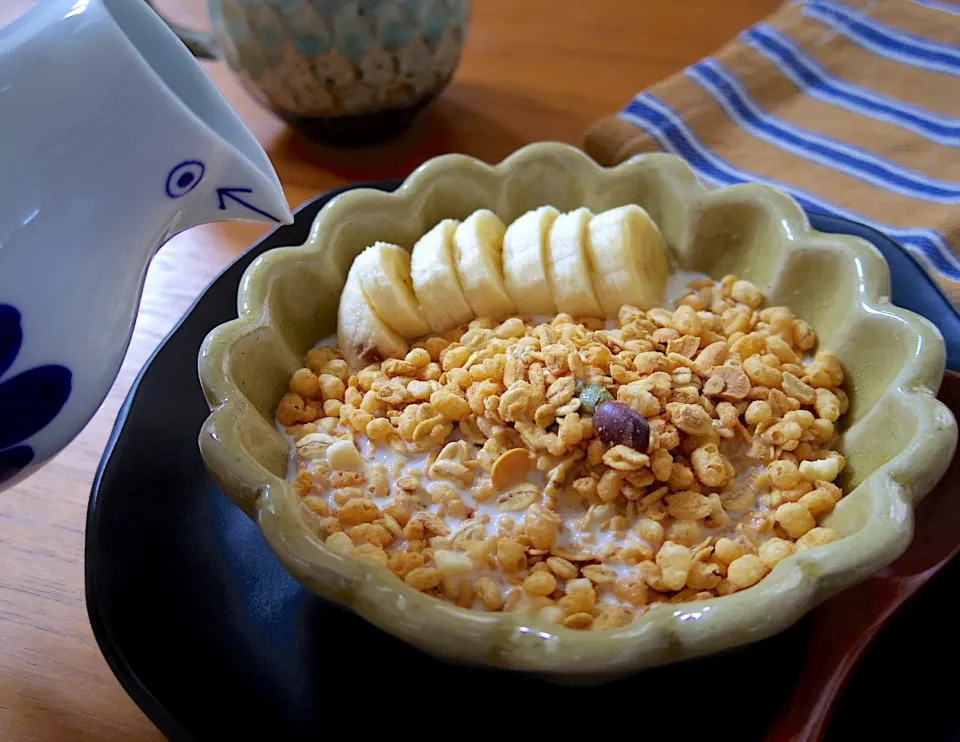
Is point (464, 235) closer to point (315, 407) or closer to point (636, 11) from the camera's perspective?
point (315, 407)

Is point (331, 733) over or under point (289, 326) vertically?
under

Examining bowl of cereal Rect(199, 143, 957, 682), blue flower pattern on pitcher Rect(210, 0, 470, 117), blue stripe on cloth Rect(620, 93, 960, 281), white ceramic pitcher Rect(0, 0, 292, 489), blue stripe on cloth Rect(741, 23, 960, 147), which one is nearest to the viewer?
white ceramic pitcher Rect(0, 0, 292, 489)

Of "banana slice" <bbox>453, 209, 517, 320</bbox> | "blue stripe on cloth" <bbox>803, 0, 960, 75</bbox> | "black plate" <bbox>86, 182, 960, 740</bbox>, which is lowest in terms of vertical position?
"black plate" <bbox>86, 182, 960, 740</bbox>

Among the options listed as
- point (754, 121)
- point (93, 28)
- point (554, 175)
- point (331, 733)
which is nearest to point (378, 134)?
point (554, 175)

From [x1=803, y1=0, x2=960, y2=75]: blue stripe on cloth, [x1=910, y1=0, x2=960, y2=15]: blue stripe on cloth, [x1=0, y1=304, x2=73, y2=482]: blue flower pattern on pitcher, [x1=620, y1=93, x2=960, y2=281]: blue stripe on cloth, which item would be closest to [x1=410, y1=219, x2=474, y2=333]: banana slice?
[x1=0, y1=304, x2=73, y2=482]: blue flower pattern on pitcher

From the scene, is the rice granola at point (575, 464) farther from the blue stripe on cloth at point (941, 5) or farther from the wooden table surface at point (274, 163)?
the blue stripe on cloth at point (941, 5)

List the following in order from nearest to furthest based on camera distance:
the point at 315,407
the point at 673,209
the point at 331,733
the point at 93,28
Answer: the point at 93,28 → the point at 331,733 → the point at 315,407 → the point at 673,209

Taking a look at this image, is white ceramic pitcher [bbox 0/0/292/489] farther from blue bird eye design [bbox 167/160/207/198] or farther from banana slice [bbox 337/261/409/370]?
banana slice [bbox 337/261/409/370]
